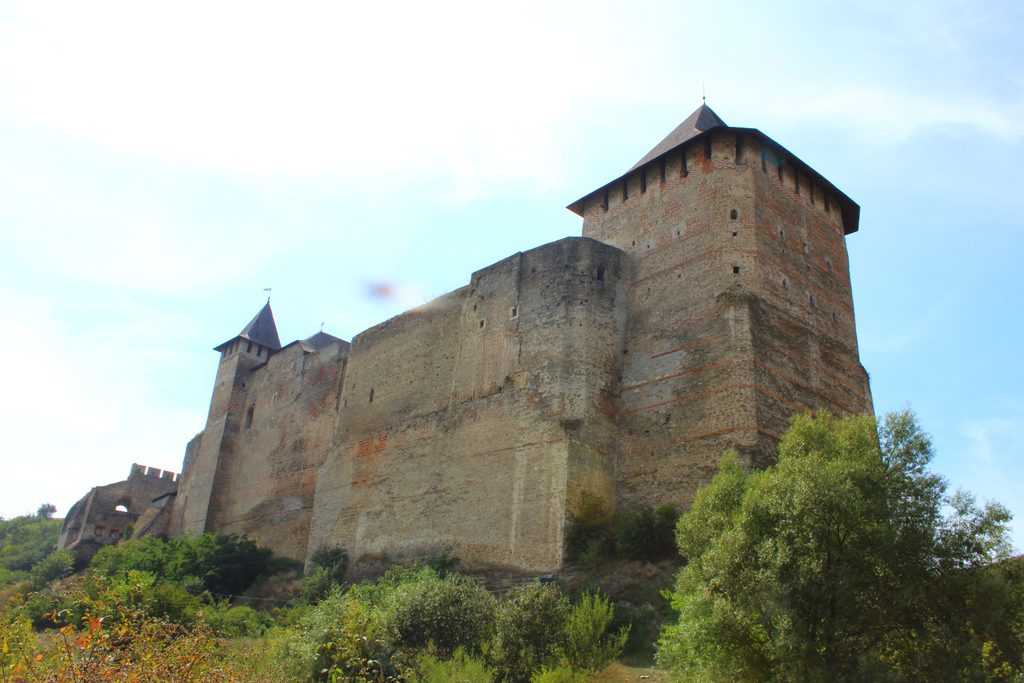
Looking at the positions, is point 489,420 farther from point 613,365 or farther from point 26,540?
point 26,540

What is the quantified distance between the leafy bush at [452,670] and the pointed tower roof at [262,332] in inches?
1001

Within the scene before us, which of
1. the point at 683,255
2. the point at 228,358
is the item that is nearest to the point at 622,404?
the point at 683,255

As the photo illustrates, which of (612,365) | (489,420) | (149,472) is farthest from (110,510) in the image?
(612,365)

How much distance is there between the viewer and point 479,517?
19625 millimetres

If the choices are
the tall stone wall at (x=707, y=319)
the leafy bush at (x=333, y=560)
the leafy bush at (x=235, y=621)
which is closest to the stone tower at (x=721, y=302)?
the tall stone wall at (x=707, y=319)

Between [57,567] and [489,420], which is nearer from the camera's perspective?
[489,420]

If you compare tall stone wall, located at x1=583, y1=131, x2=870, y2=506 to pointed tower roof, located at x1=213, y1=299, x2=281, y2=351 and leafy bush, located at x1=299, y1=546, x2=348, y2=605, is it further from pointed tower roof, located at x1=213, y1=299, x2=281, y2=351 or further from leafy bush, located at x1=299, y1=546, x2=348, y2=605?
pointed tower roof, located at x1=213, y1=299, x2=281, y2=351

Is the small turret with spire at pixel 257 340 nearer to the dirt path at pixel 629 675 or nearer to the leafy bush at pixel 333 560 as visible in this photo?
the leafy bush at pixel 333 560

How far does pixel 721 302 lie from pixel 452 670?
988 centimetres

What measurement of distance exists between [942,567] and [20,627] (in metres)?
11.0

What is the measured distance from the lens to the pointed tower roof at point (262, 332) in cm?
3609

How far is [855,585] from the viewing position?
1060 cm

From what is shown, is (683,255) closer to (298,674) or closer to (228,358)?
(298,674)

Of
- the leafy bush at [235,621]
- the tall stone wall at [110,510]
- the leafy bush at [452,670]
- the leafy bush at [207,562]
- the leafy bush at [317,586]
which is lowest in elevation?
the leafy bush at [452,670]
